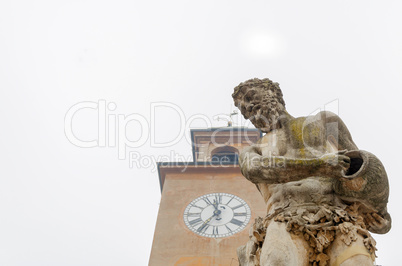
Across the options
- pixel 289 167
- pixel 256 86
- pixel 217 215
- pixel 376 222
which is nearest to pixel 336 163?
pixel 289 167

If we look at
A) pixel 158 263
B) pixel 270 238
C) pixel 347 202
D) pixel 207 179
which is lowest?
pixel 158 263

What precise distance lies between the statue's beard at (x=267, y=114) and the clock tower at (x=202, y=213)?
8.54m

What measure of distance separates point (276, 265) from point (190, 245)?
1007 centimetres

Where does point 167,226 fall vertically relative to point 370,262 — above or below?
below

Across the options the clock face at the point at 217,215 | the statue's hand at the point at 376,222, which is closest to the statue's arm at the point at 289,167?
the statue's hand at the point at 376,222

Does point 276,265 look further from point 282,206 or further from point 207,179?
point 207,179

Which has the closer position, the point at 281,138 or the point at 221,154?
the point at 281,138

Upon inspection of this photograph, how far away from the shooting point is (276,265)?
3455mm

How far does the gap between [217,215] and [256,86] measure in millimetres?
10239

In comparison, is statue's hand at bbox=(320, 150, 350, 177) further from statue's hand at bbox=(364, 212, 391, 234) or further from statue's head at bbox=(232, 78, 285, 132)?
statue's head at bbox=(232, 78, 285, 132)

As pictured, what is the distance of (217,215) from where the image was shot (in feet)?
47.8

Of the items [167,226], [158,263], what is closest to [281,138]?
[158,263]

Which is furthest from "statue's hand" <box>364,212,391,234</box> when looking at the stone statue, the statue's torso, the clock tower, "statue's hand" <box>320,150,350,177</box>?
the clock tower

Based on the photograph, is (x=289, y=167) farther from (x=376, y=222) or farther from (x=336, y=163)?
(x=376, y=222)
